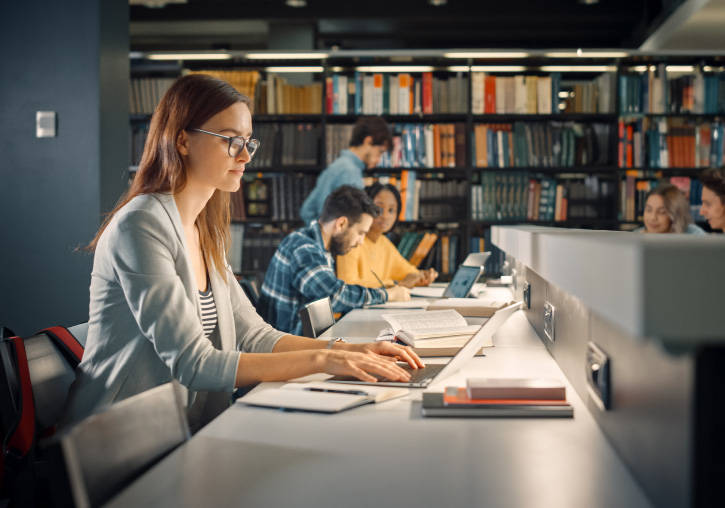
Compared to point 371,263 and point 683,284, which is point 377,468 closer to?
point 683,284

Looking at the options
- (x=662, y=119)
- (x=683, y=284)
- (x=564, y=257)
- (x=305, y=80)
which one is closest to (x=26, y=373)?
(x=564, y=257)

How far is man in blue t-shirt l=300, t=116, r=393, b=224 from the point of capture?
4328 mm

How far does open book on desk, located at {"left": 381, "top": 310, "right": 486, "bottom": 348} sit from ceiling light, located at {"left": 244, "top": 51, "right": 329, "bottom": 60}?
11.0ft

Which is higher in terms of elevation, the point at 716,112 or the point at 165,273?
the point at 716,112

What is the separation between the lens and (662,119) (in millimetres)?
4984

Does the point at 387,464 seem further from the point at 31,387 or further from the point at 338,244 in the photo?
the point at 338,244

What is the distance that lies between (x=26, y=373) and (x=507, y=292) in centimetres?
266

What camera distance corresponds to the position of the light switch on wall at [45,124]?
3.83 metres

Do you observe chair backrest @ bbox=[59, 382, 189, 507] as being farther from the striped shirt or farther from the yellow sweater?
the yellow sweater

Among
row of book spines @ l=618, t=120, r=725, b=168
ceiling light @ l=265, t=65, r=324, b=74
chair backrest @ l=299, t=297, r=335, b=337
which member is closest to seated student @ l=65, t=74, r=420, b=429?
chair backrest @ l=299, t=297, r=335, b=337

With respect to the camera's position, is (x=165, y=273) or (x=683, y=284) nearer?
(x=683, y=284)

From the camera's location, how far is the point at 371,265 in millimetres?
4230

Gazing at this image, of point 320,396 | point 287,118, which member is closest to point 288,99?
point 287,118

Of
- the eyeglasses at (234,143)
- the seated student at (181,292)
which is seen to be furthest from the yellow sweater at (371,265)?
the eyeglasses at (234,143)
